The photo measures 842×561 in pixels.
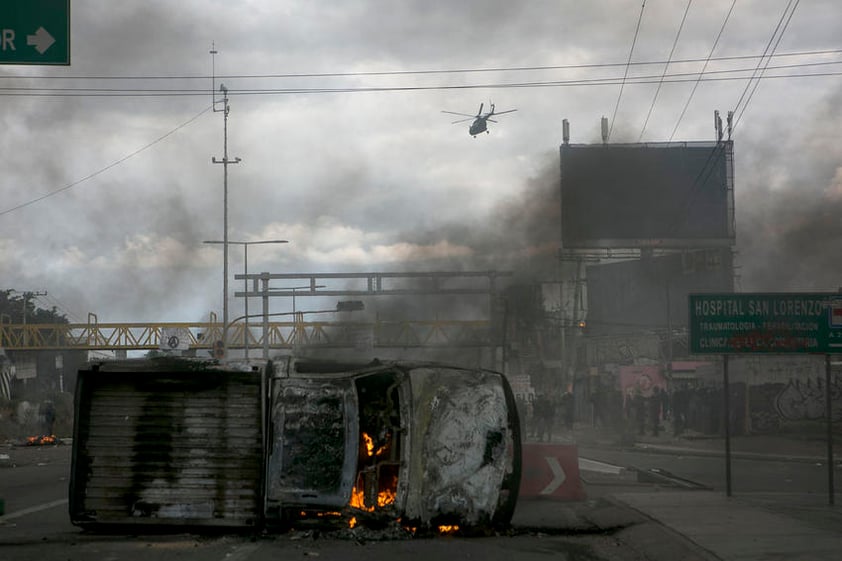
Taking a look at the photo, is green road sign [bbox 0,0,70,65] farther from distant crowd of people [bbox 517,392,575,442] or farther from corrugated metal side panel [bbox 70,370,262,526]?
distant crowd of people [bbox 517,392,575,442]

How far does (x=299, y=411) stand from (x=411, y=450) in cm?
127

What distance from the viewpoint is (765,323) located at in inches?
566

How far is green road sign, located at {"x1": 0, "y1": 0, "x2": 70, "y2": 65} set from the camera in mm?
11609

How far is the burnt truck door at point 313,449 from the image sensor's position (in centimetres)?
1036

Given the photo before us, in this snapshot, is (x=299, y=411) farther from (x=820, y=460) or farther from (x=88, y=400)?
(x=820, y=460)

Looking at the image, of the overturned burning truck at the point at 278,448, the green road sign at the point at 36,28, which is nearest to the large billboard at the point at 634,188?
the green road sign at the point at 36,28

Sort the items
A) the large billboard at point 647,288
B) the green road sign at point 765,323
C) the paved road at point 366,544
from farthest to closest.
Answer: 1. the large billboard at point 647,288
2. the green road sign at point 765,323
3. the paved road at point 366,544

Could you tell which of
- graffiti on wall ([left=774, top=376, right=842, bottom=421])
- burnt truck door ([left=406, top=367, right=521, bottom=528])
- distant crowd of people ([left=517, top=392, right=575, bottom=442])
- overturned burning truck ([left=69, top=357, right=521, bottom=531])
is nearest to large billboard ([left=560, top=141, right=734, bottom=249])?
distant crowd of people ([left=517, top=392, right=575, bottom=442])

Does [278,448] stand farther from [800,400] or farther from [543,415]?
[800,400]

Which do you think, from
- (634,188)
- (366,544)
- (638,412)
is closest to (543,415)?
Result: (638,412)

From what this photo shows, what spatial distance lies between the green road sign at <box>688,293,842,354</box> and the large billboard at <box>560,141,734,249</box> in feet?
133

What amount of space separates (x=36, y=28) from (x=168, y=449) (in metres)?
5.27

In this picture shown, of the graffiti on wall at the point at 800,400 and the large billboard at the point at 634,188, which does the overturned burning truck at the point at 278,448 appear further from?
the large billboard at the point at 634,188

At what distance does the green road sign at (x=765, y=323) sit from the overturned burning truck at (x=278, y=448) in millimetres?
5031
